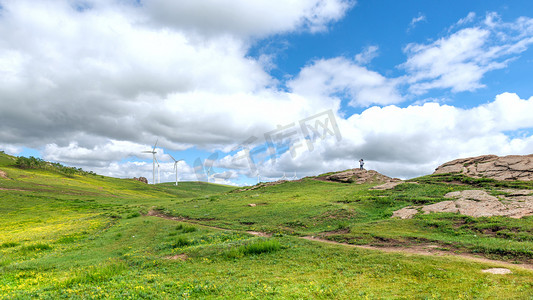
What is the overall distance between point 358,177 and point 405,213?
3654 centimetres

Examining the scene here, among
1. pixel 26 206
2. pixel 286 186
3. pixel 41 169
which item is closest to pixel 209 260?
pixel 286 186

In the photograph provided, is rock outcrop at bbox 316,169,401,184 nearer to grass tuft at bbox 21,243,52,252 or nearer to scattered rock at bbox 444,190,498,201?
scattered rock at bbox 444,190,498,201

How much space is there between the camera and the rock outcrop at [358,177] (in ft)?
208

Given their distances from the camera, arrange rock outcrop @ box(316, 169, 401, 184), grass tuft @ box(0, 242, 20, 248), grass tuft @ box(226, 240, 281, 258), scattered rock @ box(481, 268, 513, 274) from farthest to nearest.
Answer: rock outcrop @ box(316, 169, 401, 184) < grass tuft @ box(0, 242, 20, 248) < grass tuft @ box(226, 240, 281, 258) < scattered rock @ box(481, 268, 513, 274)

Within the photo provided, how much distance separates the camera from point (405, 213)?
29062 millimetres

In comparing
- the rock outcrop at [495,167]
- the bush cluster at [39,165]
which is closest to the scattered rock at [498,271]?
the rock outcrop at [495,167]

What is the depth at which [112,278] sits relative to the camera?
1390cm

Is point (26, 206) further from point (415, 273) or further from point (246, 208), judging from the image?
point (415, 273)

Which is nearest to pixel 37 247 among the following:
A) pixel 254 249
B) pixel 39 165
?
pixel 254 249

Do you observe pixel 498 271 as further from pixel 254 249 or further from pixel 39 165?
pixel 39 165

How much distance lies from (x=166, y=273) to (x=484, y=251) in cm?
1828

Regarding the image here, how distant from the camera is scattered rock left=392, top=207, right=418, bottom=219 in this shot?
2795 cm

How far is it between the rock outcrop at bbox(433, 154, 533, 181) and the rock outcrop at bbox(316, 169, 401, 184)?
13.4 m

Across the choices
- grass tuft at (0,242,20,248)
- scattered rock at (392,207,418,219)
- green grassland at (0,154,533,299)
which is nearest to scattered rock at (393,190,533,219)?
scattered rock at (392,207,418,219)
